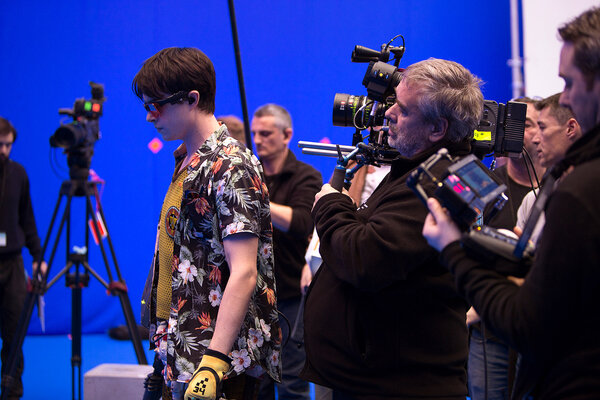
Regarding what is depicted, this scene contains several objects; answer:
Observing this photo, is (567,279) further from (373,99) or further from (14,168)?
(14,168)

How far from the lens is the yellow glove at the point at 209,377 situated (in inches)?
47.1

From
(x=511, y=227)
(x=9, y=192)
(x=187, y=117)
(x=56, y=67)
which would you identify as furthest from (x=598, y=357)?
(x=56, y=67)

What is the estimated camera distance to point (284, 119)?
116 inches

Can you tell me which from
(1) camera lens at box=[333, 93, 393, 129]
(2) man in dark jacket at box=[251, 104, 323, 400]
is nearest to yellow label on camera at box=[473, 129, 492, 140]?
(1) camera lens at box=[333, 93, 393, 129]

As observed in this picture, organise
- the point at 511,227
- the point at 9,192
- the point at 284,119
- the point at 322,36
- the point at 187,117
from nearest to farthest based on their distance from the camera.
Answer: the point at 187,117, the point at 511,227, the point at 284,119, the point at 9,192, the point at 322,36

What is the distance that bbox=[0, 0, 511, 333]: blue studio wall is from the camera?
4.73 metres

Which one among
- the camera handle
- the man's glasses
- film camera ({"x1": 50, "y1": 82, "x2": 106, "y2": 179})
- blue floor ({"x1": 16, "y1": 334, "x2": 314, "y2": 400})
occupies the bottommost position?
blue floor ({"x1": 16, "y1": 334, "x2": 314, "y2": 400})

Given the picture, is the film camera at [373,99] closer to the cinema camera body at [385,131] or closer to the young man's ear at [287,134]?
the cinema camera body at [385,131]

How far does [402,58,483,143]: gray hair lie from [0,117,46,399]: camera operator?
259cm

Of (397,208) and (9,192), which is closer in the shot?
(397,208)

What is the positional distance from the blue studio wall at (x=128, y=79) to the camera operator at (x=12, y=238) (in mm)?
1352

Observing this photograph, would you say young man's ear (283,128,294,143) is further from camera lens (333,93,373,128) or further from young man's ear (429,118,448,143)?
young man's ear (429,118,448,143)

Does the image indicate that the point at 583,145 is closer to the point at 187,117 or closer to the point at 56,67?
the point at 187,117

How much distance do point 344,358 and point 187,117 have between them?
0.64m
